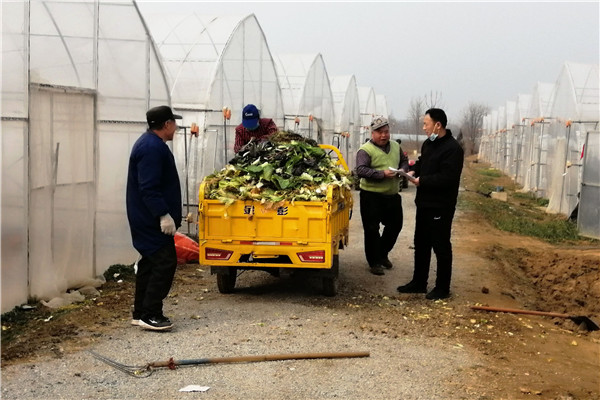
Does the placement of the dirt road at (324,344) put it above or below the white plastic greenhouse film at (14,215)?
below

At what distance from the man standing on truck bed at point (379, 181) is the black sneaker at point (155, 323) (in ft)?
11.3

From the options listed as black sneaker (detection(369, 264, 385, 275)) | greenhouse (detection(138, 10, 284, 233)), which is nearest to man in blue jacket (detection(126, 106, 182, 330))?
black sneaker (detection(369, 264, 385, 275))

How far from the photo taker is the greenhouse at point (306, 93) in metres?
23.2

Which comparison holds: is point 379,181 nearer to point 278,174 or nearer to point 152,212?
point 278,174

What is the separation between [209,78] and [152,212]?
30.1ft

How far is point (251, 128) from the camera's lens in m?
9.35

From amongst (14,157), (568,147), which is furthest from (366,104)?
(14,157)

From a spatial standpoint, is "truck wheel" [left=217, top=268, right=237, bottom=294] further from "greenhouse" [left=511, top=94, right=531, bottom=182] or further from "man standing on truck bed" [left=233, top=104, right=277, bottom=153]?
"greenhouse" [left=511, top=94, right=531, bottom=182]

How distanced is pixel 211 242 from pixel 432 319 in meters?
2.47

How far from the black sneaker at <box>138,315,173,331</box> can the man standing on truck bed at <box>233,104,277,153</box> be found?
3.17 metres

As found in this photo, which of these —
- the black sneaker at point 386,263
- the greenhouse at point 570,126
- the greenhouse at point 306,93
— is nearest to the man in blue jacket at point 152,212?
the black sneaker at point 386,263

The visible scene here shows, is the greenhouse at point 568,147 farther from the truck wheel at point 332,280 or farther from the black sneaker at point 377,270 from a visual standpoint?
the truck wheel at point 332,280

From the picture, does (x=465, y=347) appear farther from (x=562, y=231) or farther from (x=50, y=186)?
(x=562, y=231)

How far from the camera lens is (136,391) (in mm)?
5059
